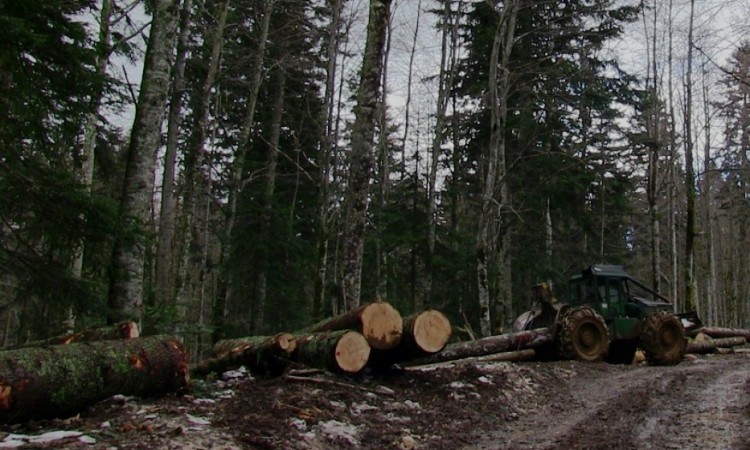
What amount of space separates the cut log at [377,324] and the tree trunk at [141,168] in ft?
10.1

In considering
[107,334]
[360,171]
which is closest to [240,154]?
[360,171]

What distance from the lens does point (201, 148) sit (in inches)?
585

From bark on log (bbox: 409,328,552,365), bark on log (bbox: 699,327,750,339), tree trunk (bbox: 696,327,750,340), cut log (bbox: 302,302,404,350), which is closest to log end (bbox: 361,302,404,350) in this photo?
cut log (bbox: 302,302,404,350)

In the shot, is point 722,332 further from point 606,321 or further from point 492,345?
point 492,345

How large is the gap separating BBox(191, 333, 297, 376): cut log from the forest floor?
0.30m

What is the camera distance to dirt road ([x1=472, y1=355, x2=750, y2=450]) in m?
5.67

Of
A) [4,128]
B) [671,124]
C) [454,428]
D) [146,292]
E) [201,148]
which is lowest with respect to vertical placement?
[454,428]

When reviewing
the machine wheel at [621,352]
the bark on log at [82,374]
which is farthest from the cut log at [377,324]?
the machine wheel at [621,352]

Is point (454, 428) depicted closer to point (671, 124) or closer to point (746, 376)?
point (746, 376)

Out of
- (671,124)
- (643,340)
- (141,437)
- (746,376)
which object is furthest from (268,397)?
(671,124)

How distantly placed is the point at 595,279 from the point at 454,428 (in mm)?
8663

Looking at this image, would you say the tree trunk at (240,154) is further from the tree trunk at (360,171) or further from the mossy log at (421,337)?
the mossy log at (421,337)

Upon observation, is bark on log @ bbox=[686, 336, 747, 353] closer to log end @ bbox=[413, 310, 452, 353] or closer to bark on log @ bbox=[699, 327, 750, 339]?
bark on log @ bbox=[699, 327, 750, 339]

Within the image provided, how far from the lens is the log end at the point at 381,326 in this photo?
288 inches
